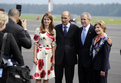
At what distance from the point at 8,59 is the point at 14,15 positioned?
4.00 ft

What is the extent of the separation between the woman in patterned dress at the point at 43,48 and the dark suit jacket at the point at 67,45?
144 millimetres

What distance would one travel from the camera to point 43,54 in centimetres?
572

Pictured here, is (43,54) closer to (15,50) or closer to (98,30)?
(98,30)

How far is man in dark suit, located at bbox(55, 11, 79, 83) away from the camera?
5.80 meters

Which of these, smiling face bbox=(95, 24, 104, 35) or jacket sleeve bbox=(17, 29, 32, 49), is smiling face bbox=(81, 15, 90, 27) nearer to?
smiling face bbox=(95, 24, 104, 35)

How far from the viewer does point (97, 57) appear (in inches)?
206

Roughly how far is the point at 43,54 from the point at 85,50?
0.88 m

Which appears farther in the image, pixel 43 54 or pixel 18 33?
pixel 43 54

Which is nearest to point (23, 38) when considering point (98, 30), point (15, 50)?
point (15, 50)

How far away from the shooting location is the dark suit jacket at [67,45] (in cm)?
580

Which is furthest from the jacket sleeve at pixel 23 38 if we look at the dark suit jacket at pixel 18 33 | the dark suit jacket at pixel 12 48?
the dark suit jacket at pixel 12 48

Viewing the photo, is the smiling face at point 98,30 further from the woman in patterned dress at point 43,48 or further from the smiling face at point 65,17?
the woman in patterned dress at point 43,48

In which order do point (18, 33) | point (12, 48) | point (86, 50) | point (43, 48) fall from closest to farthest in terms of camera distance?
point (12, 48)
point (18, 33)
point (86, 50)
point (43, 48)

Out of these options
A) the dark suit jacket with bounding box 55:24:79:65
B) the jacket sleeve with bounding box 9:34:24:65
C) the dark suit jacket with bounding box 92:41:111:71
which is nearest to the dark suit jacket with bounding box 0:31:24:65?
the jacket sleeve with bounding box 9:34:24:65
